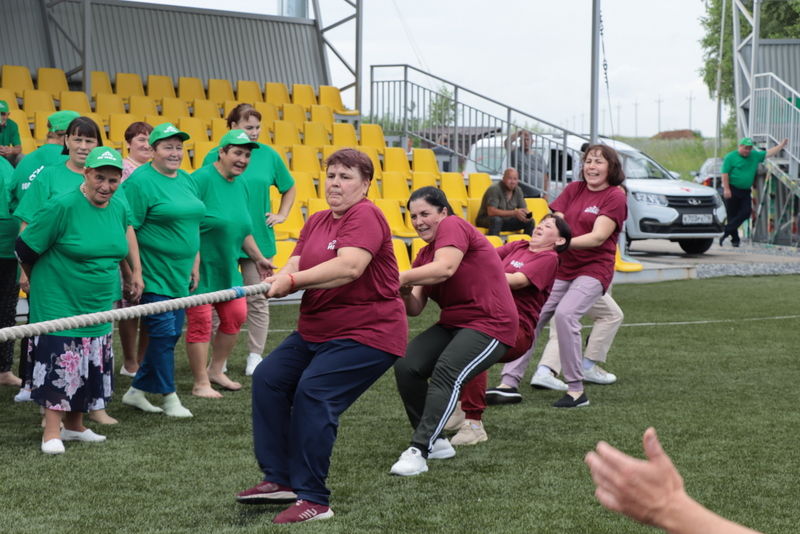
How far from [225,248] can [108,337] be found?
146cm

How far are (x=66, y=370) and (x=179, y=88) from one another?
36.5ft

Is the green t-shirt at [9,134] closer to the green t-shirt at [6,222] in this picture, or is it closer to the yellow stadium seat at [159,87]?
the green t-shirt at [6,222]

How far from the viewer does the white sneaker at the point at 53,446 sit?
5596 mm

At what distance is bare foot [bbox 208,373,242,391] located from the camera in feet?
24.3

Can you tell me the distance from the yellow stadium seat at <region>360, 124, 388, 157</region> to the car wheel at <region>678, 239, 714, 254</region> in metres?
6.03

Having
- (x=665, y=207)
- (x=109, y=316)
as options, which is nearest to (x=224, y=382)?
(x=109, y=316)

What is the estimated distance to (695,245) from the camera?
18.9 metres

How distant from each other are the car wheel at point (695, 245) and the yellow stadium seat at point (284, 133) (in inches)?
290

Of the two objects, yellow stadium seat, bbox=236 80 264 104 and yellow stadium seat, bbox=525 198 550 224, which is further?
yellow stadium seat, bbox=236 80 264 104

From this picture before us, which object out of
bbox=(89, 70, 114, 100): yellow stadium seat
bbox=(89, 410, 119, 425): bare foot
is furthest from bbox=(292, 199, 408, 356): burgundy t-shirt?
bbox=(89, 70, 114, 100): yellow stadium seat

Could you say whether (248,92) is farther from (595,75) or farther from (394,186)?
(595,75)

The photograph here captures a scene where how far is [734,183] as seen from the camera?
19.4 meters

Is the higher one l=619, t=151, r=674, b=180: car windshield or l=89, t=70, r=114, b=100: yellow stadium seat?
l=89, t=70, r=114, b=100: yellow stadium seat

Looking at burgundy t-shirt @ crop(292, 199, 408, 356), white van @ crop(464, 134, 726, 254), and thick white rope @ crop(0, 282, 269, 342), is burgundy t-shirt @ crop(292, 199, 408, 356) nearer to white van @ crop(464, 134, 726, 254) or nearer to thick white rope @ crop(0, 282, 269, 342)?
thick white rope @ crop(0, 282, 269, 342)
